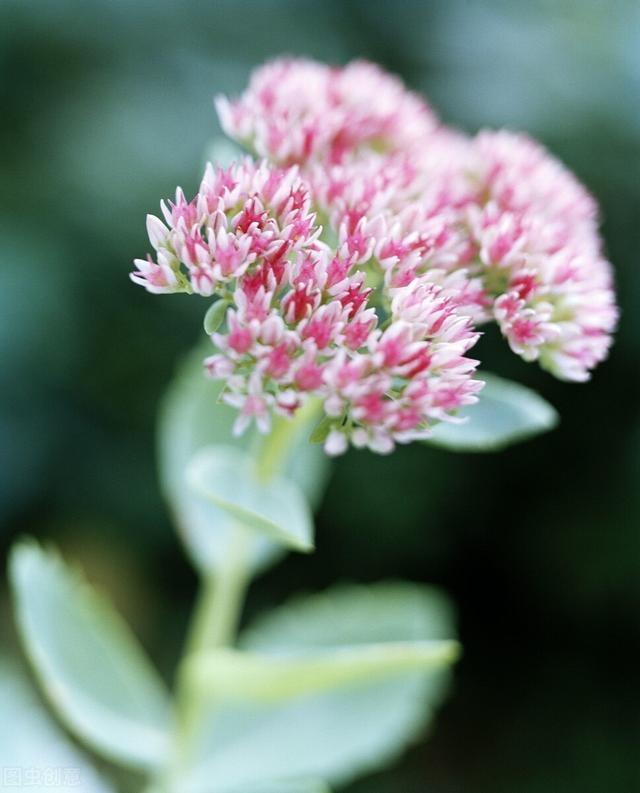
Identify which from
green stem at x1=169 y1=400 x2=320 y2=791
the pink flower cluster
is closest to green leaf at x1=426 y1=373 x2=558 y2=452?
the pink flower cluster

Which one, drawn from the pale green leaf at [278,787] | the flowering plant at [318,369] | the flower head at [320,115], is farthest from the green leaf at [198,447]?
the flower head at [320,115]

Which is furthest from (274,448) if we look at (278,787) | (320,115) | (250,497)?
(278,787)

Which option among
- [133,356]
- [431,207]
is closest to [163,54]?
[133,356]

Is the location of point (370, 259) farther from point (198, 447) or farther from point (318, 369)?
point (198, 447)

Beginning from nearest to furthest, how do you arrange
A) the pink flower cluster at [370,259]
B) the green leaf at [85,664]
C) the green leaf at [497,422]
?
1. the pink flower cluster at [370,259]
2. the green leaf at [497,422]
3. the green leaf at [85,664]

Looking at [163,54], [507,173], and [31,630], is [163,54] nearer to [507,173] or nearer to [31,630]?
[507,173]

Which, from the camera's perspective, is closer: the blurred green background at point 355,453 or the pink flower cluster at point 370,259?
the pink flower cluster at point 370,259

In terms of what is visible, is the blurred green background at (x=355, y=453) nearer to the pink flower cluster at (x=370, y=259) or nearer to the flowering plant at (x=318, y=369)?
the flowering plant at (x=318, y=369)

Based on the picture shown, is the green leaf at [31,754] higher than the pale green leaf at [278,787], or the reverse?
the pale green leaf at [278,787]
